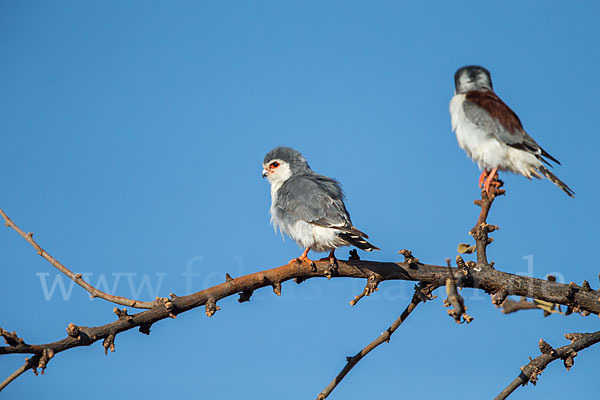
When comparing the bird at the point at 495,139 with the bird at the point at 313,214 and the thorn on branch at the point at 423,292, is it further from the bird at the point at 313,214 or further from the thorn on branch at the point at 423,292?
the thorn on branch at the point at 423,292

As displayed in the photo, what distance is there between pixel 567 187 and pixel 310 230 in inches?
100

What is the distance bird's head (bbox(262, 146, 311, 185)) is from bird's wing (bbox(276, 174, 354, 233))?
1.33 ft

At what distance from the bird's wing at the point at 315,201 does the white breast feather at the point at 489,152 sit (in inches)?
58.4

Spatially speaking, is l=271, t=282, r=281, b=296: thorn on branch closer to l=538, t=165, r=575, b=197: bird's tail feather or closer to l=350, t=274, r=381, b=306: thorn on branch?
l=350, t=274, r=381, b=306: thorn on branch

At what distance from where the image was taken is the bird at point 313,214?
5.87m

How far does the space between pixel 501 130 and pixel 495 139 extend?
0.41 feet

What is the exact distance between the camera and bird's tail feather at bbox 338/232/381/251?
17.8 ft

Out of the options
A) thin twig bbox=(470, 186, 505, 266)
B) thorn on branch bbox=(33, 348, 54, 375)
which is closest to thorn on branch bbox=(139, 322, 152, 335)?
thorn on branch bbox=(33, 348, 54, 375)

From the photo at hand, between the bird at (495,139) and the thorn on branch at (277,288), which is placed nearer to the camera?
the thorn on branch at (277,288)

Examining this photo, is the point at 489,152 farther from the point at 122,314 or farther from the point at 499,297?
the point at 122,314

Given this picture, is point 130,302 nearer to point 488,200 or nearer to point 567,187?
point 488,200

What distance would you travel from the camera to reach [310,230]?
6137 millimetres

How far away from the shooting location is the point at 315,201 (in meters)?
6.32

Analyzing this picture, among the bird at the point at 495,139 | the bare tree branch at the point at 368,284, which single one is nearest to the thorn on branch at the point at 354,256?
the bare tree branch at the point at 368,284
